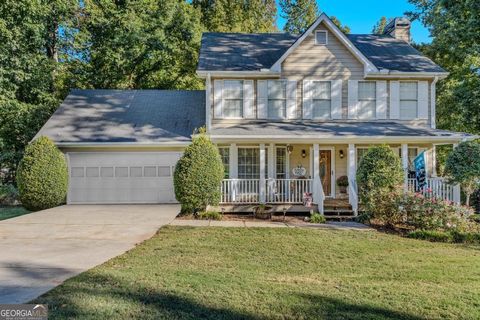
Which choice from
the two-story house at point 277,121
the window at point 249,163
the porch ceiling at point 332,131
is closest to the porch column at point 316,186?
the porch ceiling at point 332,131

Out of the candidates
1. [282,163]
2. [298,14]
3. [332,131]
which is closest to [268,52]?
[332,131]

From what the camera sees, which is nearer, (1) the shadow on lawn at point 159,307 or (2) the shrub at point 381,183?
(1) the shadow on lawn at point 159,307

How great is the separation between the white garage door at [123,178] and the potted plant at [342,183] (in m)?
6.27

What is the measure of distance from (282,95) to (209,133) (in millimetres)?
3413

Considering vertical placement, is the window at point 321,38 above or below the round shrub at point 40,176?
above

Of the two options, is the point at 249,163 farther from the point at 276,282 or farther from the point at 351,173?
the point at 276,282

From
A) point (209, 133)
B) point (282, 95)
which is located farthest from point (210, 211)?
point (282, 95)

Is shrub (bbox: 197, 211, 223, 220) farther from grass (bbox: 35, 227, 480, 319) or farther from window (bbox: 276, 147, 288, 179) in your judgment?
window (bbox: 276, 147, 288, 179)

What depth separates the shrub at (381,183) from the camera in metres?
10.1

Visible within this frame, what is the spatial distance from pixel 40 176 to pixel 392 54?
14.7 meters

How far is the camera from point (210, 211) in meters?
11.2

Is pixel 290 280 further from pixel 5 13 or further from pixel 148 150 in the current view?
pixel 5 13

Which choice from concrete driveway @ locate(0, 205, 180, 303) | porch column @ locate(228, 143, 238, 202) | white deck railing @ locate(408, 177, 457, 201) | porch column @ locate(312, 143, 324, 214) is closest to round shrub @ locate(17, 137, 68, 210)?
concrete driveway @ locate(0, 205, 180, 303)

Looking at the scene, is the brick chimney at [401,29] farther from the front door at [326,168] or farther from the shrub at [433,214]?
the shrub at [433,214]
